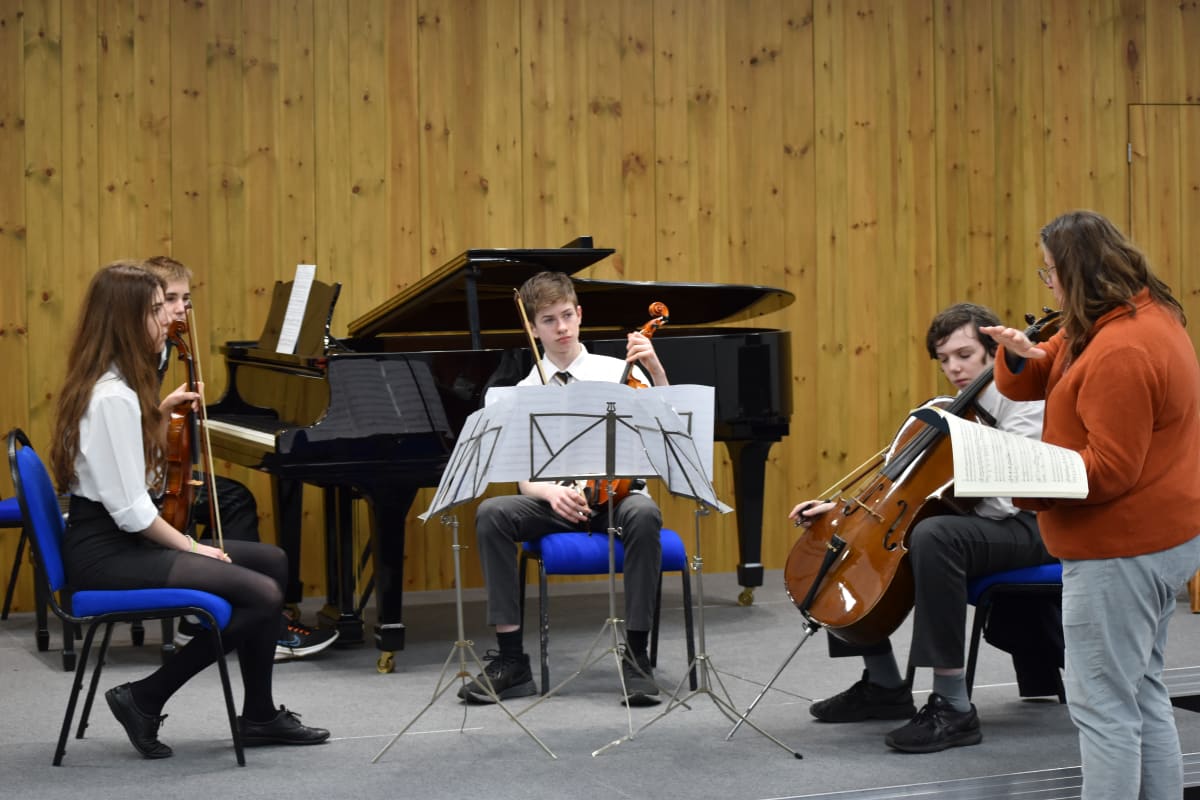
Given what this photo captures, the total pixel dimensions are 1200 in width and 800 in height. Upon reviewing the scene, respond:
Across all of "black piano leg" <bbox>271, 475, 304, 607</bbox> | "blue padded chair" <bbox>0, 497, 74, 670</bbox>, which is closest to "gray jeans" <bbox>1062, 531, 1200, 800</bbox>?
"black piano leg" <bbox>271, 475, 304, 607</bbox>

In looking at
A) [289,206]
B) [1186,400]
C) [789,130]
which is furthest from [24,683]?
[789,130]

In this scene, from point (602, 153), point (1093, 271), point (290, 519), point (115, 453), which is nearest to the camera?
point (1093, 271)

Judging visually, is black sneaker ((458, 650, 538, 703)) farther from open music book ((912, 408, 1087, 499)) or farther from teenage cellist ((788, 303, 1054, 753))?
open music book ((912, 408, 1087, 499))

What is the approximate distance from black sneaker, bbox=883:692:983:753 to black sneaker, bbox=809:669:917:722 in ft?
0.70

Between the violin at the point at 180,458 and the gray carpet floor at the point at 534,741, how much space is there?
55 cm

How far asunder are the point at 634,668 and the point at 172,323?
1472mm

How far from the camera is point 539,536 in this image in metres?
3.88

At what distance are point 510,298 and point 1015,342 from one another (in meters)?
2.51

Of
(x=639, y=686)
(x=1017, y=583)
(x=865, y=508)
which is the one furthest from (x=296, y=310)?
(x=1017, y=583)

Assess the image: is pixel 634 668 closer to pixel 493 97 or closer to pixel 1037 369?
pixel 1037 369

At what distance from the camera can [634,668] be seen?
3.73 m

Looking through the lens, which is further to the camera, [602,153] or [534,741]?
[602,153]

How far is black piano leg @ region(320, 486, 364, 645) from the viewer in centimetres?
446

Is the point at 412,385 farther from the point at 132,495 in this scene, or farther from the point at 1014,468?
the point at 1014,468
